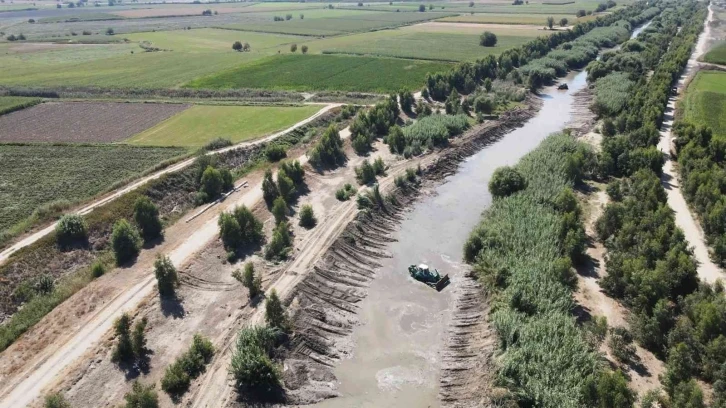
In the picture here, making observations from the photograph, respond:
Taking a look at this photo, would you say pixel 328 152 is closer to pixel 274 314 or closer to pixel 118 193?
pixel 118 193

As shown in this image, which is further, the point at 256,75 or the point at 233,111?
the point at 256,75

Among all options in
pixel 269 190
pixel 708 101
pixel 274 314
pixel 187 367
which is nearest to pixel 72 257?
pixel 269 190

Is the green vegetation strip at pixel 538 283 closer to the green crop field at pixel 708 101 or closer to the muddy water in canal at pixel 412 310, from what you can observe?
the muddy water in canal at pixel 412 310

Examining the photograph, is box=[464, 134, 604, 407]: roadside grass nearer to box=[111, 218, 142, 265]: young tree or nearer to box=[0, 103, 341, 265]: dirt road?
box=[111, 218, 142, 265]: young tree

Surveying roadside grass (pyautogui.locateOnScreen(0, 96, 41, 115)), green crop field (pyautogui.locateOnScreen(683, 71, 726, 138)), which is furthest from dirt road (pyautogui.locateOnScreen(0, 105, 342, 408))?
green crop field (pyautogui.locateOnScreen(683, 71, 726, 138))

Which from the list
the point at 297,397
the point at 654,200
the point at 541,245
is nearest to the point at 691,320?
the point at 541,245

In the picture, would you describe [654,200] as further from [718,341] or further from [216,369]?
[216,369]
